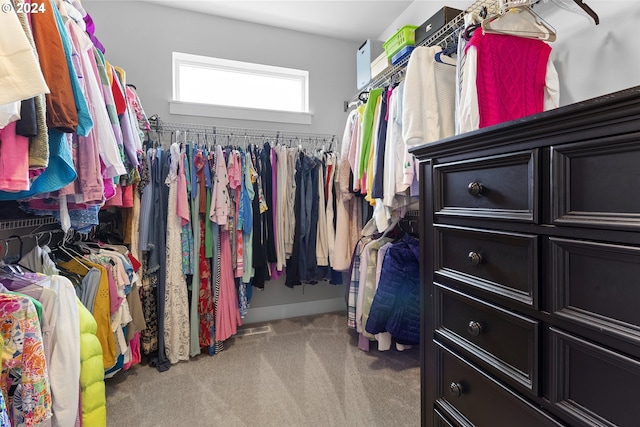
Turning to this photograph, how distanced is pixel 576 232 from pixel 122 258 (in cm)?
203

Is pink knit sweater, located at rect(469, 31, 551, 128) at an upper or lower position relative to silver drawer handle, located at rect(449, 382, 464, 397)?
upper

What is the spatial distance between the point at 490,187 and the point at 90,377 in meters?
1.43

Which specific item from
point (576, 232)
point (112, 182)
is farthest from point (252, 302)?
point (576, 232)

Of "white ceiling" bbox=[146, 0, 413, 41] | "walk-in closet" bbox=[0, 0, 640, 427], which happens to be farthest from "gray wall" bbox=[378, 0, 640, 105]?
"white ceiling" bbox=[146, 0, 413, 41]

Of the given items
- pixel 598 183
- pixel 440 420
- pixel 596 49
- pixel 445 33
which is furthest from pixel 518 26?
pixel 440 420

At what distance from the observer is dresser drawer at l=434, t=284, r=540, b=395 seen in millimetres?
641

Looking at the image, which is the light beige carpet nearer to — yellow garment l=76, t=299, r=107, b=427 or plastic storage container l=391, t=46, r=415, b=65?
yellow garment l=76, t=299, r=107, b=427

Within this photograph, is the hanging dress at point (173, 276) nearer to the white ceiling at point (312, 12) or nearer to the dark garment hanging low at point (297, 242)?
the dark garment hanging low at point (297, 242)

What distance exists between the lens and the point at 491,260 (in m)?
0.73

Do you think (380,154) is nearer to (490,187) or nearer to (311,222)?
(311,222)

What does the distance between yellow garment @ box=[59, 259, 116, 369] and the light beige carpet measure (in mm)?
316

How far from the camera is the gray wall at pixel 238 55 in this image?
232cm

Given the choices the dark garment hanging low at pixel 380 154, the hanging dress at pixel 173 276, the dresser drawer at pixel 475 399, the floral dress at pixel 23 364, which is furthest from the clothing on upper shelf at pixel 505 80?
the hanging dress at pixel 173 276

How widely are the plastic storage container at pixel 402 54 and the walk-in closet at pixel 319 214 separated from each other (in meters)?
0.01
